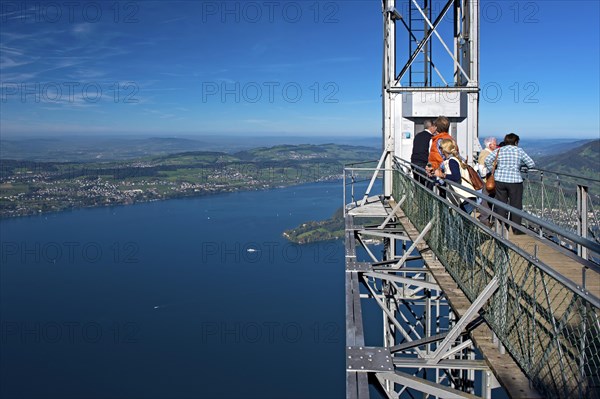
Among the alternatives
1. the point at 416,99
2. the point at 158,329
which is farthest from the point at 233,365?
the point at 416,99

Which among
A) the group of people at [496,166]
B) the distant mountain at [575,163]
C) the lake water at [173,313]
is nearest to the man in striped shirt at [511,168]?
the group of people at [496,166]

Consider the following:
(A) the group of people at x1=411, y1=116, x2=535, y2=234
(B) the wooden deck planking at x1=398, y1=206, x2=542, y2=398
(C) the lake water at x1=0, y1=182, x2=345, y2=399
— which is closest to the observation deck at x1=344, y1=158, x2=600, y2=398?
(B) the wooden deck planking at x1=398, y1=206, x2=542, y2=398

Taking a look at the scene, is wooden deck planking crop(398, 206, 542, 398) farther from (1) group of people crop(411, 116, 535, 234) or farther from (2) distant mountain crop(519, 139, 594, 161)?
(2) distant mountain crop(519, 139, 594, 161)

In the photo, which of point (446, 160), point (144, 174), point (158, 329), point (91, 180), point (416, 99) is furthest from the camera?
point (144, 174)

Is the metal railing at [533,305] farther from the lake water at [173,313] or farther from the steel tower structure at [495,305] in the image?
the lake water at [173,313]

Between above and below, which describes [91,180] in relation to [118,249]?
above

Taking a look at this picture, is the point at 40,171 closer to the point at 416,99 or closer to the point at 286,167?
the point at 286,167
